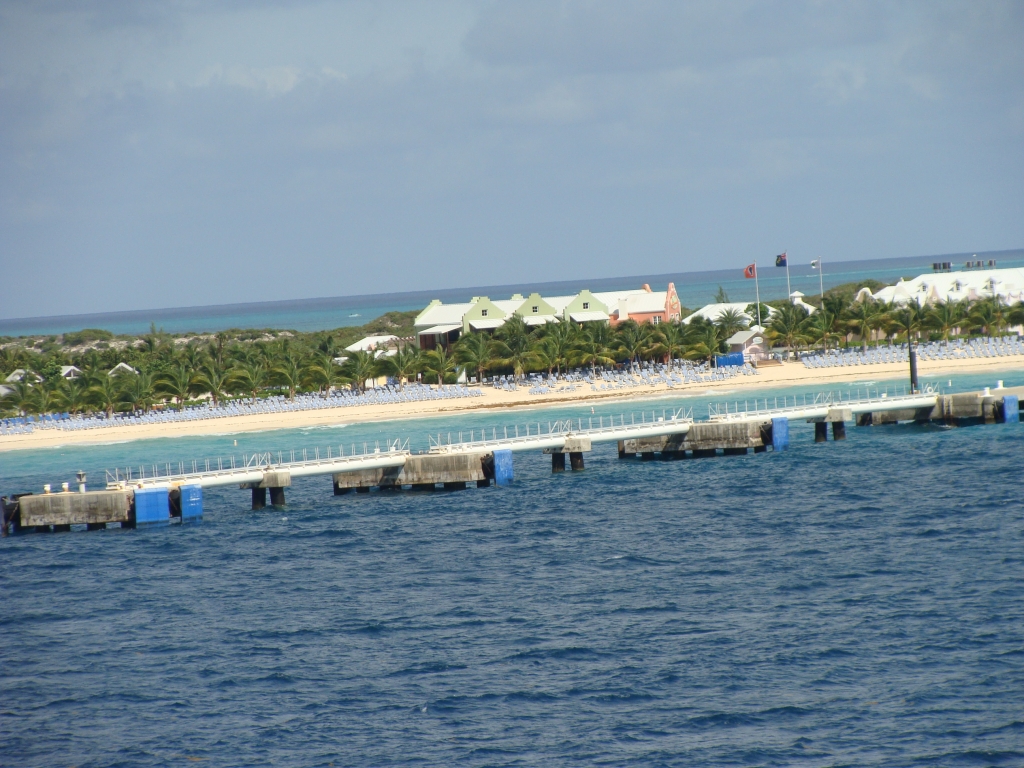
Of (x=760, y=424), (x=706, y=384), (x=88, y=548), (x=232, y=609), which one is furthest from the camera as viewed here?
(x=706, y=384)

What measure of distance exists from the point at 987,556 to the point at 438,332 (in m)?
66.0

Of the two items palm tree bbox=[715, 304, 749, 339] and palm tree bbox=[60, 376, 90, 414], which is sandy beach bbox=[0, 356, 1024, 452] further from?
palm tree bbox=[715, 304, 749, 339]

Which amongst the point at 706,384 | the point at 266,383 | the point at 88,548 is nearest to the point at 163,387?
the point at 266,383

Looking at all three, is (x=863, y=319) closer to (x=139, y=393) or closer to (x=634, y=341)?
(x=634, y=341)

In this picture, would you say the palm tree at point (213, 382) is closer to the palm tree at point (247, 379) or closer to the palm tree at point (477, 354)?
the palm tree at point (247, 379)

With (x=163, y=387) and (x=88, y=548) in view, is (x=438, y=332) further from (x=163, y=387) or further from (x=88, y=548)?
(x=88, y=548)

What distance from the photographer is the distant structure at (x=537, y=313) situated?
319 feet

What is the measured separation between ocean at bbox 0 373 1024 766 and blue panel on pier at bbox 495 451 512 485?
1.14 meters

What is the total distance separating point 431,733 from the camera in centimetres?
2317

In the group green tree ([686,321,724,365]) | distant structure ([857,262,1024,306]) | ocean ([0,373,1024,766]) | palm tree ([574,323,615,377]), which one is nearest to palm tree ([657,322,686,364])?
green tree ([686,321,724,365])

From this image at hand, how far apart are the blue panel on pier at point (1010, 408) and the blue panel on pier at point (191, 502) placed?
115 ft

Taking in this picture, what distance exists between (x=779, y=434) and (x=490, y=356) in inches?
1357

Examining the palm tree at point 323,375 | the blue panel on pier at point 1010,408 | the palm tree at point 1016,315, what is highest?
the palm tree at point 1016,315

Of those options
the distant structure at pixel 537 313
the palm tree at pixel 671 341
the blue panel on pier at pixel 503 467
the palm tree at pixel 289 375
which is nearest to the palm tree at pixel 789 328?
the palm tree at pixel 671 341
